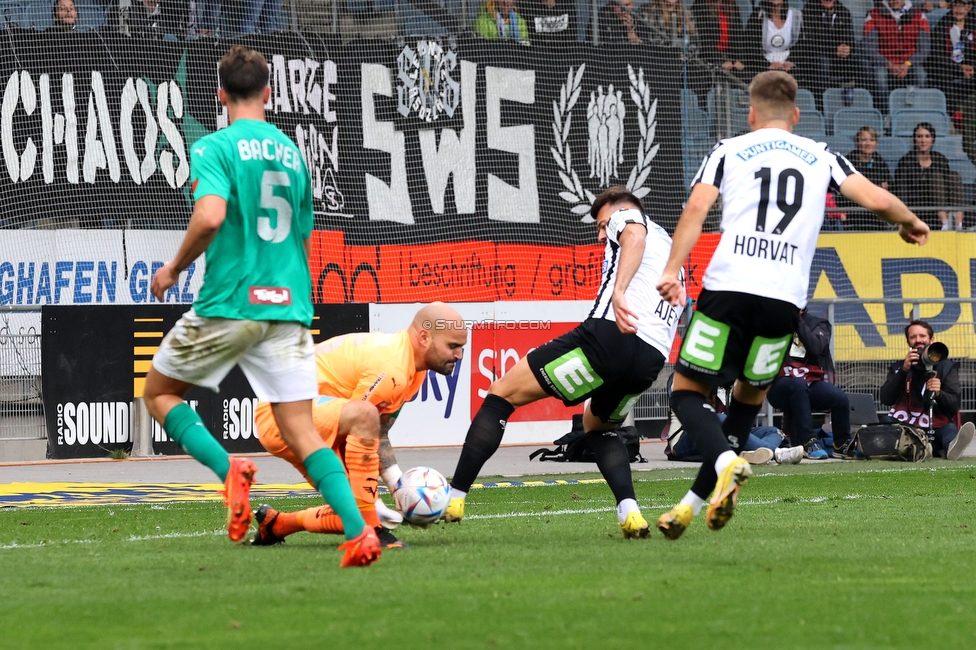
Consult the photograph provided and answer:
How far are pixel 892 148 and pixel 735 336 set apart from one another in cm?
1593

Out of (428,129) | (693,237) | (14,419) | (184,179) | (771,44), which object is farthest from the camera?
(771,44)

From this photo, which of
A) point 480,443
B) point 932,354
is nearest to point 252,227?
point 480,443

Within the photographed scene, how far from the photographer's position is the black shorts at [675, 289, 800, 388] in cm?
602

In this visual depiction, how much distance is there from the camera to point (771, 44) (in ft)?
69.8

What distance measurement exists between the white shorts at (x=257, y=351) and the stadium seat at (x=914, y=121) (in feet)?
57.2

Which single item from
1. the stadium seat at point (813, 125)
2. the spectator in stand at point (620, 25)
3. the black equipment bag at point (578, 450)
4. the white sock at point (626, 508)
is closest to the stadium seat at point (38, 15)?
the spectator in stand at point (620, 25)

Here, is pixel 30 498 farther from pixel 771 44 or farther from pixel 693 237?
pixel 771 44

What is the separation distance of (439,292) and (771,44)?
23.7ft

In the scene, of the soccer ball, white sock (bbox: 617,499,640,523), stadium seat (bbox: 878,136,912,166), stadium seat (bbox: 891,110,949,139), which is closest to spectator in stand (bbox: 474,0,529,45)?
stadium seat (bbox: 878,136,912,166)

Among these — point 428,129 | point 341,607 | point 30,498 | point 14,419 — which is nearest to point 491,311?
point 428,129

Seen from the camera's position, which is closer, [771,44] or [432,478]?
[432,478]

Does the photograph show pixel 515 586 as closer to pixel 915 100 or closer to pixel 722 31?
pixel 722 31

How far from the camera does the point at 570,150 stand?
1875cm

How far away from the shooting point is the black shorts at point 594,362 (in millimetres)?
6777
